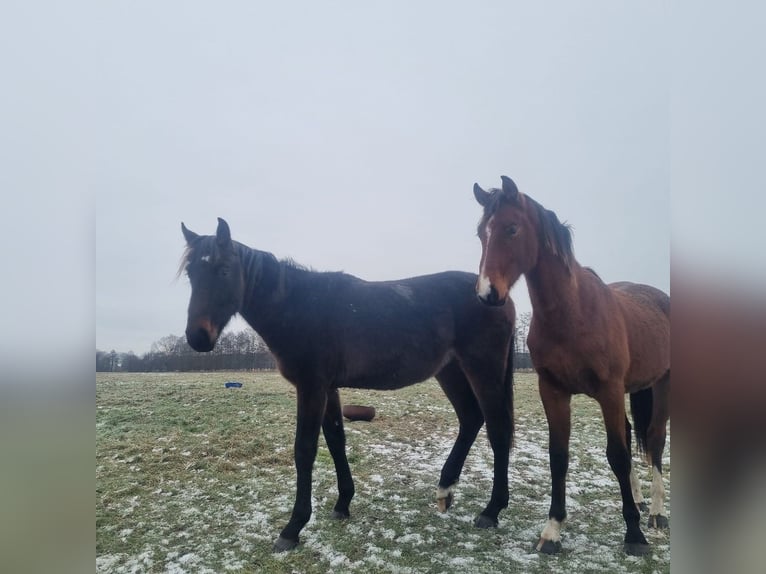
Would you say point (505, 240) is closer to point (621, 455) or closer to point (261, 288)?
point (621, 455)

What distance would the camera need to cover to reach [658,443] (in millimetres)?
3129

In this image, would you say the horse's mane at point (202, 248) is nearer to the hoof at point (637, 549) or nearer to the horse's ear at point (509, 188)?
the horse's ear at point (509, 188)

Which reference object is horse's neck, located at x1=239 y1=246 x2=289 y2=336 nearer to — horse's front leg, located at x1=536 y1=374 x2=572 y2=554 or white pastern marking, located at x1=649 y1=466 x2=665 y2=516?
horse's front leg, located at x1=536 y1=374 x2=572 y2=554

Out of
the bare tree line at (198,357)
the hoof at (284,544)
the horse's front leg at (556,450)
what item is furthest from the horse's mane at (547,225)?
the hoof at (284,544)

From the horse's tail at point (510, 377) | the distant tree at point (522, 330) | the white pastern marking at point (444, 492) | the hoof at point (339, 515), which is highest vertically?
the distant tree at point (522, 330)

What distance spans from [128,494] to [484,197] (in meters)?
3.31

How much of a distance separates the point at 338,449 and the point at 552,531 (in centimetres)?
150

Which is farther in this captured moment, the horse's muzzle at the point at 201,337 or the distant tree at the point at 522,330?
the distant tree at the point at 522,330

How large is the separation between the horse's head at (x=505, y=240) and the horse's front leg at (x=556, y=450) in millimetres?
731

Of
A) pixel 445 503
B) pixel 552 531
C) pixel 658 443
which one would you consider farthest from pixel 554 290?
pixel 445 503

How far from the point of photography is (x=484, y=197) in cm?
298

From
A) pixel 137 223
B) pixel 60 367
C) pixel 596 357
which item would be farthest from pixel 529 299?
pixel 137 223

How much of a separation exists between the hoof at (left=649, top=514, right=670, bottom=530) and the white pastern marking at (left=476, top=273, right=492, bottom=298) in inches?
74.5

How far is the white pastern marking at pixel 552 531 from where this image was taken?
Result: 9.40ft
